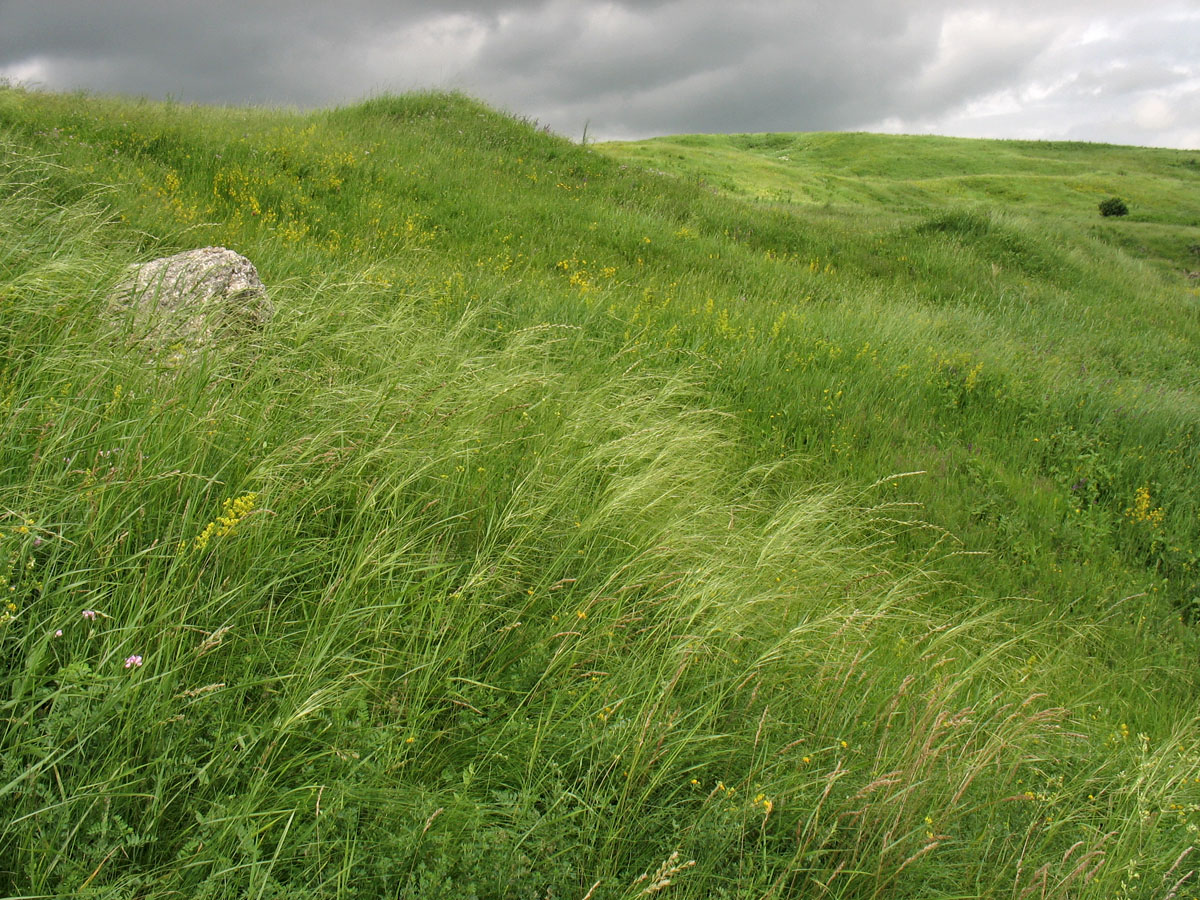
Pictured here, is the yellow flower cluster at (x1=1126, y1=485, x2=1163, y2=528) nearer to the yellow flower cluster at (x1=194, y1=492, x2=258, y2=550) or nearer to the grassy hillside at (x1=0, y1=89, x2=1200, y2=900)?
the grassy hillside at (x1=0, y1=89, x2=1200, y2=900)

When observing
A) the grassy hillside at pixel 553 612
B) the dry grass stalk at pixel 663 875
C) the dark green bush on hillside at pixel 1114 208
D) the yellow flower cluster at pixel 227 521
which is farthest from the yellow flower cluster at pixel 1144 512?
the dark green bush on hillside at pixel 1114 208

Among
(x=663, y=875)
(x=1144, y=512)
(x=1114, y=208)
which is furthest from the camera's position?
(x=1114, y=208)

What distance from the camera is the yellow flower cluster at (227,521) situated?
1.96m

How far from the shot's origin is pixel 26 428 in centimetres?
225

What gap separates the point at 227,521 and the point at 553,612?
111 centimetres

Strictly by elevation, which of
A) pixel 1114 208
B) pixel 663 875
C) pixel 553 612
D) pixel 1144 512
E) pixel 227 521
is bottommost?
pixel 1144 512

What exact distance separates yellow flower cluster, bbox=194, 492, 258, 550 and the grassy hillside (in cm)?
1

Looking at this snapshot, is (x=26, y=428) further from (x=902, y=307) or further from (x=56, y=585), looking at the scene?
(x=902, y=307)

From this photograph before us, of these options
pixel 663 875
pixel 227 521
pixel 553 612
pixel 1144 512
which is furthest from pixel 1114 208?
pixel 227 521

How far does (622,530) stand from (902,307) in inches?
302

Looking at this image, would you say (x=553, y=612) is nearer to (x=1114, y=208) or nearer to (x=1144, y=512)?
(x=1144, y=512)

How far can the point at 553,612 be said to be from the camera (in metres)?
2.43

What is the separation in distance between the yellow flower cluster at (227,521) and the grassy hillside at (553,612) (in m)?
0.01

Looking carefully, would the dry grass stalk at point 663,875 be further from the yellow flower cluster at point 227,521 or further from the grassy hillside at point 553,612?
the yellow flower cluster at point 227,521
